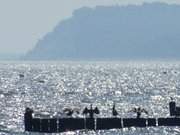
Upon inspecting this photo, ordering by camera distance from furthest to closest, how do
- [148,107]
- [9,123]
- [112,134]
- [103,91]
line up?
[103,91] → [148,107] → [9,123] → [112,134]

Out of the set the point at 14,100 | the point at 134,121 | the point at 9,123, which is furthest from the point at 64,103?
the point at 134,121

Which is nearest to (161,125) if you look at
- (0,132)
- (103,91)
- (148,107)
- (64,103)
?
(0,132)

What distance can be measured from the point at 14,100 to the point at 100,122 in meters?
43.3

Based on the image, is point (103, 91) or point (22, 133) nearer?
point (22, 133)

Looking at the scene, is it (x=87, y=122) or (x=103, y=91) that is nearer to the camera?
(x=87, y=122)

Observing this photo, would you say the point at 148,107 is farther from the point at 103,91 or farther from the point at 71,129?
the point at 103,91

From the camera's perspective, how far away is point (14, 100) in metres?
116

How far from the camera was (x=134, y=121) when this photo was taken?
74812mm

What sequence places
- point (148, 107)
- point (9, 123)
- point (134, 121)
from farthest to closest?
point (148, 107) < point (9, 123) < point (134, 121)

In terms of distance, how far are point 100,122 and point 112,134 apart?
11.8ft

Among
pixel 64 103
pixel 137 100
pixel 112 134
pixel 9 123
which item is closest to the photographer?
pixel 112 134

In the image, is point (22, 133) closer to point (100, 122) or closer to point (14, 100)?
point (100, 122)

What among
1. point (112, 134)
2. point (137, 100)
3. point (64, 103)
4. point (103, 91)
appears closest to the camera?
point (112, 134)

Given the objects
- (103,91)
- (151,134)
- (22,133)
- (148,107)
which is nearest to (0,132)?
(22,133)
